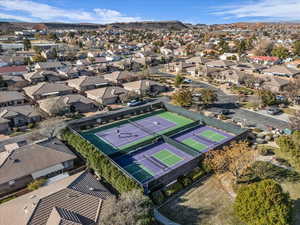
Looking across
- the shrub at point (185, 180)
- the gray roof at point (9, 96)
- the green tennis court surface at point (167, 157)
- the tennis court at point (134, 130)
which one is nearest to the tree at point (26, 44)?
the gray roof at point (9, 96)

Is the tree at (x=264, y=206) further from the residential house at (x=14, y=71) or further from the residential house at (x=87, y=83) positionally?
the residential house at (x=14, y=71)

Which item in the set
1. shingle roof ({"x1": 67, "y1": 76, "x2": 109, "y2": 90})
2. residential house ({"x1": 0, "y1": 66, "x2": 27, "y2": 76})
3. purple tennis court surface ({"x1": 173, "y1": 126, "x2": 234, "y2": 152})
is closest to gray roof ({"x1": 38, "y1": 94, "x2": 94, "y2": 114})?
shingle roof ({"x1": 67, "y1": 76, "x2": 109, "y2": 90})

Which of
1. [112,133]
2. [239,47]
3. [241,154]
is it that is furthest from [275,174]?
[239,47]

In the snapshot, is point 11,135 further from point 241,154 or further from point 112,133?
point 241,154

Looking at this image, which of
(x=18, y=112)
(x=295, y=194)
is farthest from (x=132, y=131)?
(x=295, y=194)

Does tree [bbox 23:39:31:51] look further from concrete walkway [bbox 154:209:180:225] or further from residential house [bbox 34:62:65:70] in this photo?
concrete walkway [bbox 154:209:180:225]

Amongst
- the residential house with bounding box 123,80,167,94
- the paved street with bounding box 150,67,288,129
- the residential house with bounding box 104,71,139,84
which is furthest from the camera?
the residential house with bounding box 104,71,139,84

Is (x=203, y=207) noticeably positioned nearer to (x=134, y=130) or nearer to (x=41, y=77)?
(x=134, y=130)
